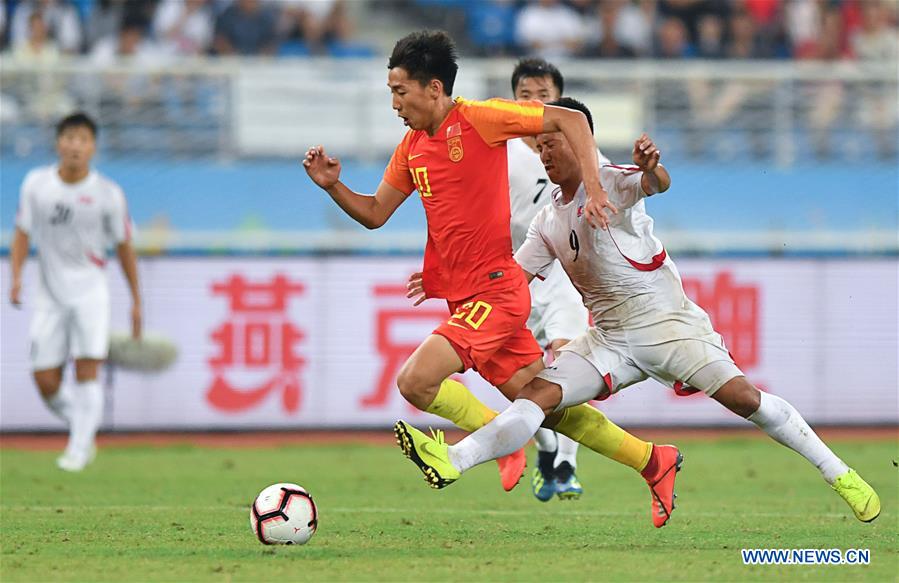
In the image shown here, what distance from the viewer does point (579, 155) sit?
677cm

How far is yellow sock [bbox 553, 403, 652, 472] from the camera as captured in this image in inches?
301

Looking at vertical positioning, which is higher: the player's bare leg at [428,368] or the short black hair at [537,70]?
the short black hair at [537,70]

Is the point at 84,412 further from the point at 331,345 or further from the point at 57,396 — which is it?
the point at 331,345

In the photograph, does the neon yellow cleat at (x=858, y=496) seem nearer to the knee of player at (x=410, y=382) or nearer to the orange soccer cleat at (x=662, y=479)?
the orange soccer cleat at (x=662, y=479)

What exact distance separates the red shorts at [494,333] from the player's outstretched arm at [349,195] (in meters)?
0.60

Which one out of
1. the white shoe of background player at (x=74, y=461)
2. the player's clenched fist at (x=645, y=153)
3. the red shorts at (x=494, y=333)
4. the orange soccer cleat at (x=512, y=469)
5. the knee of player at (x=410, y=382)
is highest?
the player's clenched fist at (x=645, y=153)

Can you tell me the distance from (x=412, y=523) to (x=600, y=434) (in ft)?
3.91

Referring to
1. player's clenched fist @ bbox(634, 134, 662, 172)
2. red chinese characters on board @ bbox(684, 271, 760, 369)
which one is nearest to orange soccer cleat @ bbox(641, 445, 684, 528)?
player's clenched fist @ bbox(634, 134, 662, 172)

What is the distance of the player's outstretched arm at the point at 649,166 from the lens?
21.9 feet

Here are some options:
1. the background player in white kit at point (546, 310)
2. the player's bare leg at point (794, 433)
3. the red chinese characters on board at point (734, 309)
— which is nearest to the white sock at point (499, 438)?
the player's bare leg at point (794, 433)

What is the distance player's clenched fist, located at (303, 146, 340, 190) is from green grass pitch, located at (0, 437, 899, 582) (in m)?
1.77

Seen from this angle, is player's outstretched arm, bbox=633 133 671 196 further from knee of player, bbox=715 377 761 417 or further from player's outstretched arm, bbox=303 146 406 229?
player's outstretched arm, bbox=303 146 406 229

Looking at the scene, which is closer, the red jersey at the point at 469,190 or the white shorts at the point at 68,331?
the red jersey at the point at 469,190

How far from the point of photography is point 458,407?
7875mm
